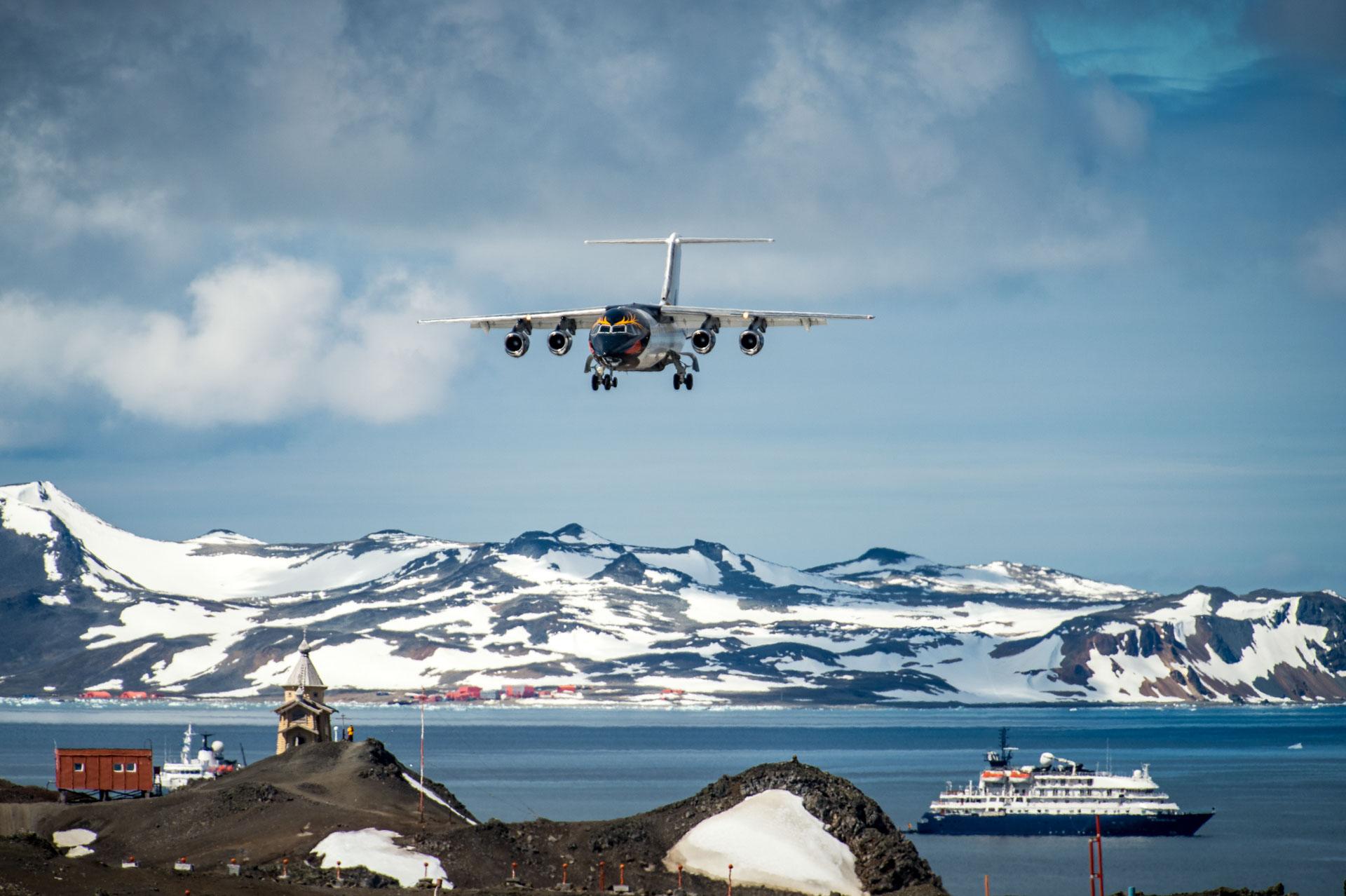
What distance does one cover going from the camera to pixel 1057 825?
13900 centimetres

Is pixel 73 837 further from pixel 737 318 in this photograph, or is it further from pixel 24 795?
pixel 737 318

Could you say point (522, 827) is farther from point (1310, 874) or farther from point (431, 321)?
point (1310, 874)

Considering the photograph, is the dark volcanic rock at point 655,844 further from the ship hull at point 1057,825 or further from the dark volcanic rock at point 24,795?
the ship hull at point 1057,825

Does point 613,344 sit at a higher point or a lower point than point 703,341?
lower

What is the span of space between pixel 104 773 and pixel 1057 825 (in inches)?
3218

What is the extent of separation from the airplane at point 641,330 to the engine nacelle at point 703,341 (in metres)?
0.03

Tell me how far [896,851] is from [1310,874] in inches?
2175

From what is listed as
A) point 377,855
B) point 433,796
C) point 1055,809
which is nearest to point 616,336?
point 377,855

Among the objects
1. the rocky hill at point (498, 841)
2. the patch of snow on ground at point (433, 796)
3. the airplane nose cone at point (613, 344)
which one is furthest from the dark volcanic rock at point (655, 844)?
the airplane nose cone at point (613, 344)

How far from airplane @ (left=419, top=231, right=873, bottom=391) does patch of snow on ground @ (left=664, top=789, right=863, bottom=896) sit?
1994 cm

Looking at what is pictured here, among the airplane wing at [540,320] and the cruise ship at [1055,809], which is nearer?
the airplane wing at [540,320]

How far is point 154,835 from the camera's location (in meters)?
77.6

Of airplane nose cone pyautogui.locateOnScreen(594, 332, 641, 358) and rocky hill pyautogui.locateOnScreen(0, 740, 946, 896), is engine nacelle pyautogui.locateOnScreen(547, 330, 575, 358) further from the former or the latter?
rocky hill pyautogui.locateOnScreen(0, 740, 946, 896)

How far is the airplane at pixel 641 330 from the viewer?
218 ft
